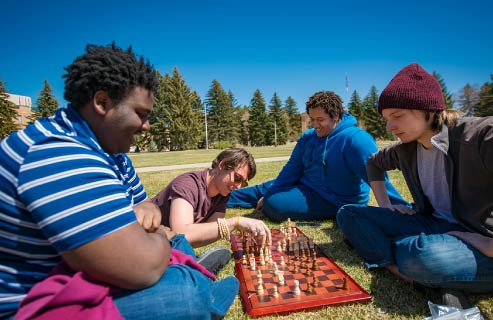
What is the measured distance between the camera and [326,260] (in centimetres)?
249

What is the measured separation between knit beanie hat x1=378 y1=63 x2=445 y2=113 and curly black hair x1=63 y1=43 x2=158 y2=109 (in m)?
1.63

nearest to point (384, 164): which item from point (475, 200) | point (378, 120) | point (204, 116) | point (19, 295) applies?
point (475, 200)

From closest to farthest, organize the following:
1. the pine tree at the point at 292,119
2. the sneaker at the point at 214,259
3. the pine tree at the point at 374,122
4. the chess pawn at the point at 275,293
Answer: the chess pawn at the point at 275,293
the sneaker at the point at 214,259
the pine tree at the point at 374,122
the pine tree at the point at 292,119

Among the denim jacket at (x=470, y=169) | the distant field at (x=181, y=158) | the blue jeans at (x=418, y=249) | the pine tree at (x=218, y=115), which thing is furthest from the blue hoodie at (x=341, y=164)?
the pine tree at (x=218, y=115)

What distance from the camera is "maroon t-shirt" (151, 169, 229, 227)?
93.9 inches

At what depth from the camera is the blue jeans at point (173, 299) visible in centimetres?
121

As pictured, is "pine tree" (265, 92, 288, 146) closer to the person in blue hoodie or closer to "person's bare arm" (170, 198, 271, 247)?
the person in blue hoodie

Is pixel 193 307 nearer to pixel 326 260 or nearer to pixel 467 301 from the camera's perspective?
pixel 326 260

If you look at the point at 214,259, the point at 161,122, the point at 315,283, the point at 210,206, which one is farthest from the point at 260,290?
the point at 161,122

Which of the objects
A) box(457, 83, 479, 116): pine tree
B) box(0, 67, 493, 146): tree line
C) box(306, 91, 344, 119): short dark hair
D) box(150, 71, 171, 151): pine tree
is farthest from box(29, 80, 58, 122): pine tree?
box(457, 83, 479, 116): pine tree

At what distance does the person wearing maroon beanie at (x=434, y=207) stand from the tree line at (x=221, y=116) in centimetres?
3440

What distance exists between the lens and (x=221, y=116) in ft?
144

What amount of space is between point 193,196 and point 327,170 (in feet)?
6.42

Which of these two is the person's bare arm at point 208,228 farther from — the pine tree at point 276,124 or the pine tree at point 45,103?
the pine tree at point 276,124
